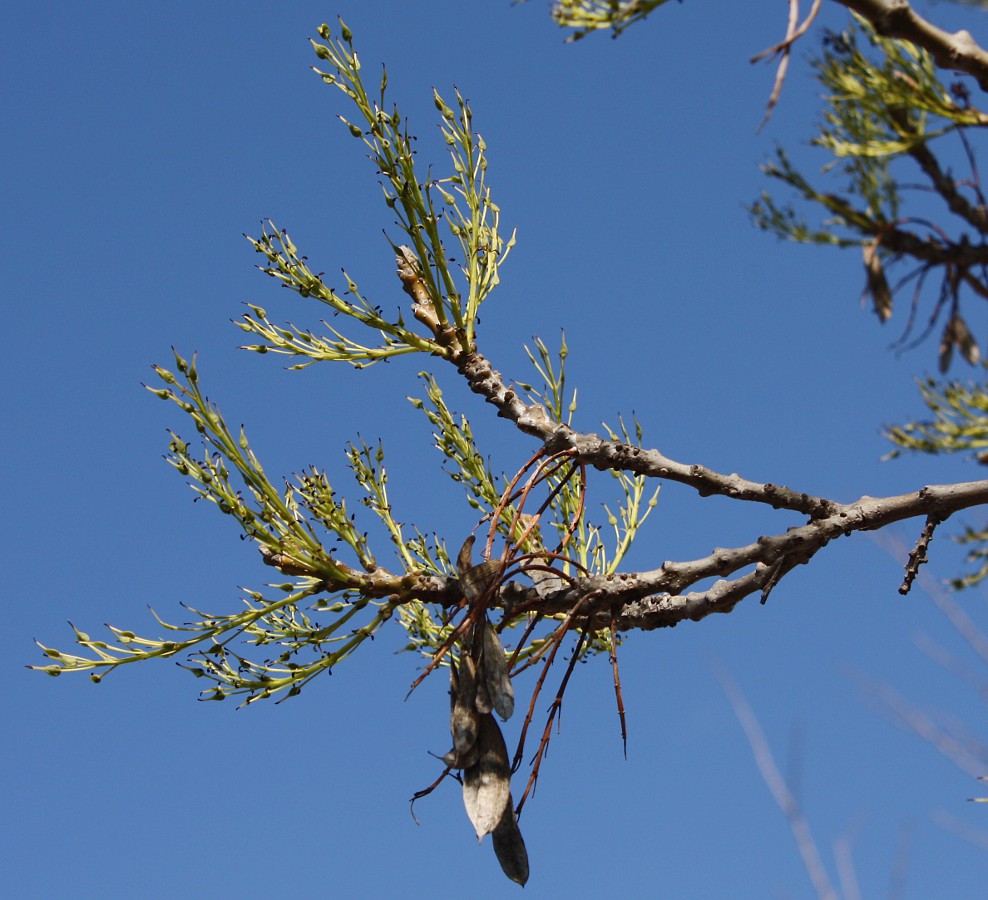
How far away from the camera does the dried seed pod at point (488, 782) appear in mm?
2268

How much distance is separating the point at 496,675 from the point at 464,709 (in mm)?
95

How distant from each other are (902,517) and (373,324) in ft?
4.72

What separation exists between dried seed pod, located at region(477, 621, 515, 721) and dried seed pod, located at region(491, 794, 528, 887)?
0.18 m

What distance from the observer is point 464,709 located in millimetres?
2359

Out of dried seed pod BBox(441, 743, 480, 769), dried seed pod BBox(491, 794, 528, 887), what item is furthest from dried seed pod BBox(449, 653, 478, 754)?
dried seed pod BBox(491, 794, 528, 887)

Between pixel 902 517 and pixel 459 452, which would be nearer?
pixel 902 517

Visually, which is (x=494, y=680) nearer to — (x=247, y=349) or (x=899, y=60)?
(x=247, y=349)

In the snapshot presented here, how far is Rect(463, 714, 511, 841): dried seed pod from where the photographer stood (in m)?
2.27

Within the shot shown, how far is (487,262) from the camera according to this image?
10.6 ft

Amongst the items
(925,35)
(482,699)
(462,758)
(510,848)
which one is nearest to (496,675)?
(482,699)

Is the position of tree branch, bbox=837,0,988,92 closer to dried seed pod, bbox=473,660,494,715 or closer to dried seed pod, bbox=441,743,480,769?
dried seed pod, bbox=473,660,494,715

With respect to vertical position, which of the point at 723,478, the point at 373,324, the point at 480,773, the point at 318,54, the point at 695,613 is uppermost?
the point at 318,54

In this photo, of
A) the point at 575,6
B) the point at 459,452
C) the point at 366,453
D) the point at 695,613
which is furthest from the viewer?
the point at 459,452

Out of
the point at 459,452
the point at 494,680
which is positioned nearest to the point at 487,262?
the point at 459,452
